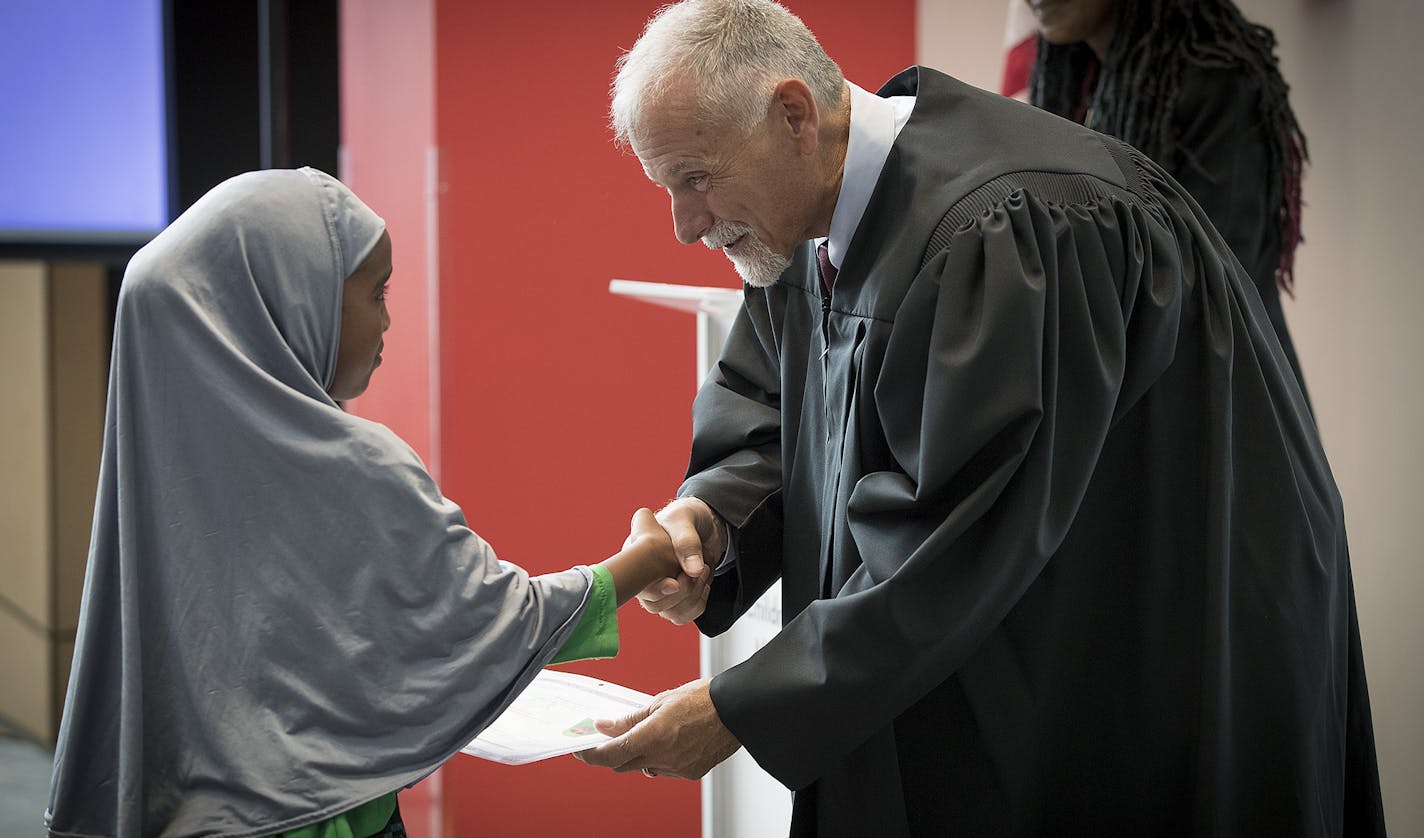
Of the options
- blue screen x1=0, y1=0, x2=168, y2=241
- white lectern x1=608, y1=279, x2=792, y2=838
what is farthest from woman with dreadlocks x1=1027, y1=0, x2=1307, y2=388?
blue screen x1=0, y1=0, x2=168, y2=241

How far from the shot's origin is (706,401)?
231cm

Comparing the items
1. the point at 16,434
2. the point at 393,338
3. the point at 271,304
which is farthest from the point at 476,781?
the point at 271,304

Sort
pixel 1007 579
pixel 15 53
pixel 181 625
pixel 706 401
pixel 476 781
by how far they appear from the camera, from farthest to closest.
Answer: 1. pixel 476 781
2. pixel 15 53
3. pixel 706 401
4. pixel 1007 579
5. pixel 181 625

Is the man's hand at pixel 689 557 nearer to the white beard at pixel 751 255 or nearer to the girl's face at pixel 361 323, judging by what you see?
the white beard at pixel 751 255

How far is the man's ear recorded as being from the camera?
6.14 ft

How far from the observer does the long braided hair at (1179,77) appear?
110 inches

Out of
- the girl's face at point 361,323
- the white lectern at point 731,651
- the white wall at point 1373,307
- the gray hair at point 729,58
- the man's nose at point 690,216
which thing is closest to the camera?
the girl's face at point 361,323

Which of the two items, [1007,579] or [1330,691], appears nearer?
[1007,579]

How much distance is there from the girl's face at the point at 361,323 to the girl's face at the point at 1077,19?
1913mm

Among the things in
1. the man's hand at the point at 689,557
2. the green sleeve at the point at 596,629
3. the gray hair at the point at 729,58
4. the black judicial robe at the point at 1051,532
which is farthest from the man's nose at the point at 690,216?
the green sleeve at the point at 596,629

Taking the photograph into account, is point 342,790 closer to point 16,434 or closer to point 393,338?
point 16,434

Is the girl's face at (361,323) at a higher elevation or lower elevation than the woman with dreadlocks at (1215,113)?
lower

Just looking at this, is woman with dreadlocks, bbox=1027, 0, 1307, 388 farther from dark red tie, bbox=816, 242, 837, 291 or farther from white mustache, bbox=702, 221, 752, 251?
white mustache, bbox=702, 221, 752, 251

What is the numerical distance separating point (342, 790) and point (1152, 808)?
41.7 inches
